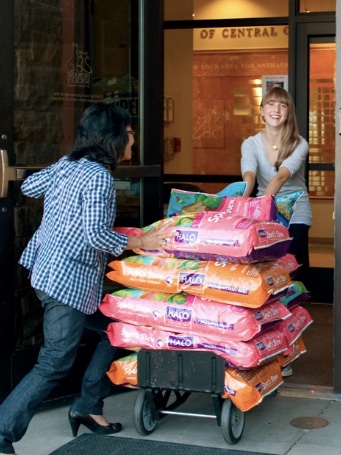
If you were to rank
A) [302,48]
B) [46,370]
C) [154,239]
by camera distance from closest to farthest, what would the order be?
[46,370] < [154,239] < [302,48]

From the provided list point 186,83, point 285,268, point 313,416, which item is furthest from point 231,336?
Result: point 186,83

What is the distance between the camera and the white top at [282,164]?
5.94 metres

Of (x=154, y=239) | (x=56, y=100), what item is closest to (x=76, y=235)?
(x=154, y=239)

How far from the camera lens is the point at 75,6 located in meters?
5.55

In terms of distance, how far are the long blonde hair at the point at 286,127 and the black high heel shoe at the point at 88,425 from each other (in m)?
1.95

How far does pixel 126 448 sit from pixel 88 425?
273mm

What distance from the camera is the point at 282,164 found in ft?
19.4

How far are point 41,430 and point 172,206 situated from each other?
1.37m

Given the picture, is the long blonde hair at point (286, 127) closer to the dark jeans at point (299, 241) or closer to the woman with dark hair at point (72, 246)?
the dark jeans at point (299, 241)

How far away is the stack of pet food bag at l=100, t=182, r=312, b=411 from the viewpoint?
177 inches

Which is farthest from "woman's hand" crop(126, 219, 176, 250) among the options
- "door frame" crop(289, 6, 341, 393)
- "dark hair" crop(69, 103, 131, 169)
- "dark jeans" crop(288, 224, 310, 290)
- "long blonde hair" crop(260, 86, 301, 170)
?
"door frame" crop(289, 6, 341, 393)

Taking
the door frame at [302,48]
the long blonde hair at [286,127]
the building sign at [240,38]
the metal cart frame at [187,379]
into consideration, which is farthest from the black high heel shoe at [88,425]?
the building sign at [240,38]

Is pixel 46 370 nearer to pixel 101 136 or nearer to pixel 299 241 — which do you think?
pixel 101 136

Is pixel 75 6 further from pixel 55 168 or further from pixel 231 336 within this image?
pixel 231 336
